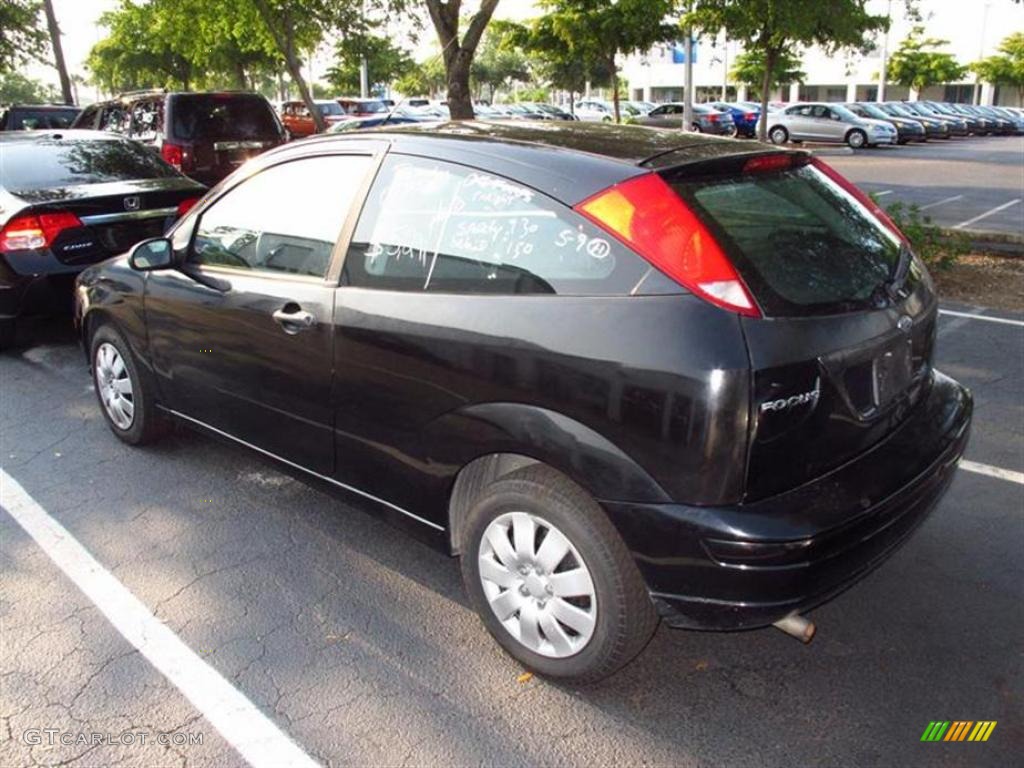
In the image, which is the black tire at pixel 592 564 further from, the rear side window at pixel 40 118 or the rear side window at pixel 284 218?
the rear side window at pixel 40 118

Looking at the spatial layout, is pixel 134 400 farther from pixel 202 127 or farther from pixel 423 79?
pixel 423 79

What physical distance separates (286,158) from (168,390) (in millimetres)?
1308

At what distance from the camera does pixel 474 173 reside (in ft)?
9.23

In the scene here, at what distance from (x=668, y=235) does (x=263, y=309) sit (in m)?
1.68

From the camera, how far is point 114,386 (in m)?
4.52

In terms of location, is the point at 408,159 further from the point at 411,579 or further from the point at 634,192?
the point at 411,579

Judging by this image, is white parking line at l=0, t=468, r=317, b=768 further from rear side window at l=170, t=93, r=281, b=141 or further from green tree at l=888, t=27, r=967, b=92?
green tree at l=888, t=27, r=967, b=92

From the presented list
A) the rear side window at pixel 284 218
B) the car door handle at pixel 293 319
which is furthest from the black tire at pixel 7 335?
the car door handle at pixel 293 319

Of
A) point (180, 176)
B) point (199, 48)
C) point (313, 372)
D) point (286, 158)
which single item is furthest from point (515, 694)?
point (199, 48)

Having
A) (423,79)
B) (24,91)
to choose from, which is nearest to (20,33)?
(423,79)

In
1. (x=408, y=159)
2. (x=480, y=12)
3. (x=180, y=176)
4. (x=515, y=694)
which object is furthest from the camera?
(x=480, y=12)

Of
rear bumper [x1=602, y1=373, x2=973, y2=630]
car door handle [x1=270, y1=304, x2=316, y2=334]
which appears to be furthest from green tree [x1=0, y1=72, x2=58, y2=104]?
rear bumper [x1=602, y1=373, x2=973, y2=630]

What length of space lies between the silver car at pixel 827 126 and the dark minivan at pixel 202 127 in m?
23.8

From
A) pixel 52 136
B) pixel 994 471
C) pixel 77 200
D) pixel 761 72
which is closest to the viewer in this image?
pixel 994 471
